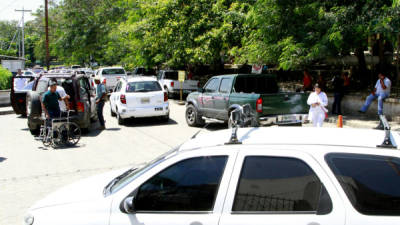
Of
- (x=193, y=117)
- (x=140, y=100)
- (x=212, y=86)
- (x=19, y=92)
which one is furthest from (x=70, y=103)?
(x=19, y=92)

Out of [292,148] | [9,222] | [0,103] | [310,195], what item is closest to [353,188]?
[310,195]

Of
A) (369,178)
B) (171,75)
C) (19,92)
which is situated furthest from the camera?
(171,75)

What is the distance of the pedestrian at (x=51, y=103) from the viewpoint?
36.7ft

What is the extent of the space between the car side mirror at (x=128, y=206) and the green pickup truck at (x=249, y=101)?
23.4ft

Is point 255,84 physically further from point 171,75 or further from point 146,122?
point 171,75

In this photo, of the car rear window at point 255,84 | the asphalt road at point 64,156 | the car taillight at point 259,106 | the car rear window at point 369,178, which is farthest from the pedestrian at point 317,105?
the car rear window at point 369,178

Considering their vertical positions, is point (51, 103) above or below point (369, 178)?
below

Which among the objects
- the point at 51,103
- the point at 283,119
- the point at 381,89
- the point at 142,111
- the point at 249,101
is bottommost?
the point at 142,111

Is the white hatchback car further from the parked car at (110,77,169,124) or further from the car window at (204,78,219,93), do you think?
the parked car at (110,77,169,124)

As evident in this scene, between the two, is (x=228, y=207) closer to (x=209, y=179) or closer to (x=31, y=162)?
(x=209, y=179)

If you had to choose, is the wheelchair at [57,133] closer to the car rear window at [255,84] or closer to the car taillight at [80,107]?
the car taillight at [80,107]

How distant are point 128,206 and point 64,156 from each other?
7.40 m

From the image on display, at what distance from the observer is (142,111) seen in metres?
15.0

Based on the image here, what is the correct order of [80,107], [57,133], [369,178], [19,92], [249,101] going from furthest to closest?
[19,92], [80,107], [249,101], [57,133], [369,178]
